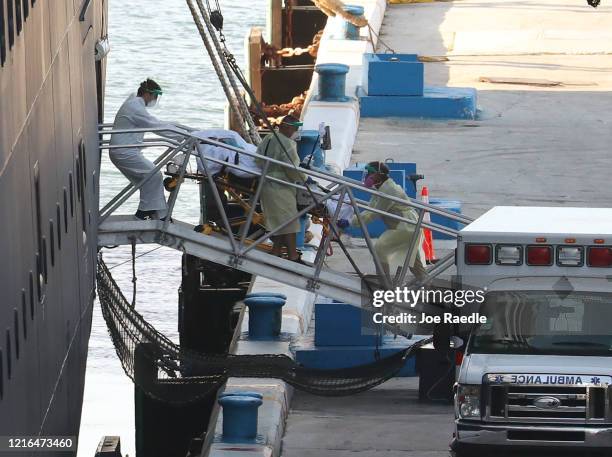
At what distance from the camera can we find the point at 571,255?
1290 centimetres

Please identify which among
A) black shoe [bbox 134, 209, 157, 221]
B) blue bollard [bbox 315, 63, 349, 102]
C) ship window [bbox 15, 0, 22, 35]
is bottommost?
blue bollard [bbox 315, 63, 349, 102]

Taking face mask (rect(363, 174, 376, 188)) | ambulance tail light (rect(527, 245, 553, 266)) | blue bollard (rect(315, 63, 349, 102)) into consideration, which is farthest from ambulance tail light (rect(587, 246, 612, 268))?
blue bollard (rect(315, 63, 349, 102))

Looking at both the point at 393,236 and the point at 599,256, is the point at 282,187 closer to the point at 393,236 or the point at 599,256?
the point at 393,236

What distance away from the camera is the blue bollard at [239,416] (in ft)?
47.4

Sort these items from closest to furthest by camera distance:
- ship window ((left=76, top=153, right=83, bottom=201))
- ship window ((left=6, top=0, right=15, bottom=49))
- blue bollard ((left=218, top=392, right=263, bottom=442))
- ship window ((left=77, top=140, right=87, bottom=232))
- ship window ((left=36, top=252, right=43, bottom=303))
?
ship window ((left=6, top=0, right=15, bottom=49)) → ship window ((left=36, top=252, right=43, bottom=303)) → blue bollard ((left=218, top=392, right=263, bottom=442)) → ship window ((left=76, top=153, right=83, bottom=201)) → ship window ((left=77, top=140, right=87, bottom=232))

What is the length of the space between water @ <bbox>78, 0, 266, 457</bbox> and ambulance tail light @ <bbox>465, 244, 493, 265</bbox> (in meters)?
17.3

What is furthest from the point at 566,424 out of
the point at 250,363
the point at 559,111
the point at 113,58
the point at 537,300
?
the point at 113,58

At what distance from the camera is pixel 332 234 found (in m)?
16.9

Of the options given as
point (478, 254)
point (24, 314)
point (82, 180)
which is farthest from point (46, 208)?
point (478, 254)

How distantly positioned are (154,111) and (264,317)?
3757 centimetres

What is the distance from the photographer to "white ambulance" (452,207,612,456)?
12.4m

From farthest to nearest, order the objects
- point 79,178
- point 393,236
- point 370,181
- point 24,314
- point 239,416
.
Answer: point 370,181 < point 393,236 < point 79,178 < point 239,416 < point 24,314

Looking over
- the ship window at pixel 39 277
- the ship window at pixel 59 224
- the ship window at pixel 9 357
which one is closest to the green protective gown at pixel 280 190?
the ship window at pixel 59 224

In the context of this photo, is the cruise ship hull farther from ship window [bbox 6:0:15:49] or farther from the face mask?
the face mask
